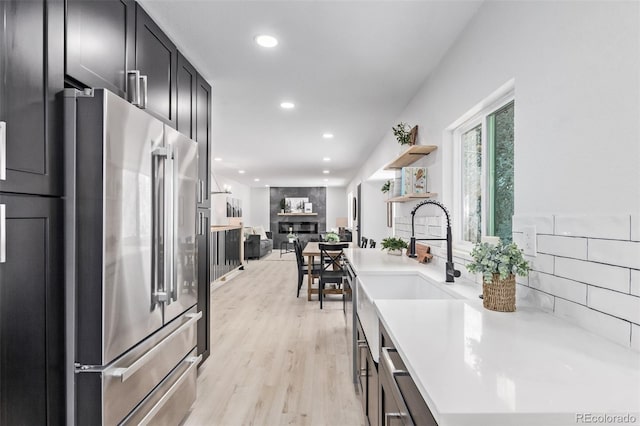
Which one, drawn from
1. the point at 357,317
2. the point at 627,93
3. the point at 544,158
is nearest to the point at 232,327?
the point at 357,317

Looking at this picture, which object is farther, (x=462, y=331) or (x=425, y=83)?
(x=425, y=83)

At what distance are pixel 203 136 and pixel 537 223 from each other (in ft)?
8.03

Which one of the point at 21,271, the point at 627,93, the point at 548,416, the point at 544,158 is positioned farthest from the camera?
the point at 544,158

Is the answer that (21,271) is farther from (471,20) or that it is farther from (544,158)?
(471,20)

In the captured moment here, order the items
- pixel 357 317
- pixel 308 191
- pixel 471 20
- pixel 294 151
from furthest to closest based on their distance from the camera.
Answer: pixel 308 191
pixel 294 151
pixel 357 317
pixel 471 20

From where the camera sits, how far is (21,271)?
111 cm

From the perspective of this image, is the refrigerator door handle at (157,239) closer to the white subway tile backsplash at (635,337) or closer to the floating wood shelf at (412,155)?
the white subway tile backsplash at (635,337)

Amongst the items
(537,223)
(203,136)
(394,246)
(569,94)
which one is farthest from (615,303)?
(203,136)

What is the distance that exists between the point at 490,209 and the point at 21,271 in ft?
7.47

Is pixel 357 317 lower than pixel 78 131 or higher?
lower

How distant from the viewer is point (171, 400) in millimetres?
1849

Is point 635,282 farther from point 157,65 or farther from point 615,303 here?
point 157,65

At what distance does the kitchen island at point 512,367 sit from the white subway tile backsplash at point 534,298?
37 millimetres

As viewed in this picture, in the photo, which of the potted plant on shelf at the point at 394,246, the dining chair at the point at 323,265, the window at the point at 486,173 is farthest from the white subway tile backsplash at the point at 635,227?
the dining chair at the point at 323,265
